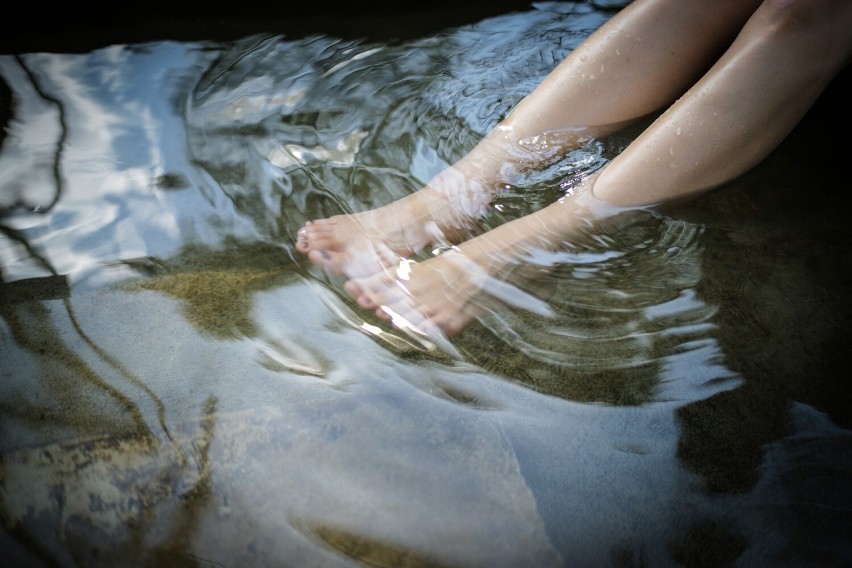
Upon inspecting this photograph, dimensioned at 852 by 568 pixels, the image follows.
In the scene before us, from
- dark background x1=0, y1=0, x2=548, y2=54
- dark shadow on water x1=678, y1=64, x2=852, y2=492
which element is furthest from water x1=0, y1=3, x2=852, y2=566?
dark background x1=0, y1=0, x2=548, y2=54

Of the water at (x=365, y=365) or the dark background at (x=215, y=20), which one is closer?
the water at (x=365, y=365)

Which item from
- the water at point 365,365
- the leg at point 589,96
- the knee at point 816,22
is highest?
the knee at point 816,22

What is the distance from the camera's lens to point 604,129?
133cm

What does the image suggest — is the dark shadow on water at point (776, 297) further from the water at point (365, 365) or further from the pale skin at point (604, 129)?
the pale skin at point (604, 129)

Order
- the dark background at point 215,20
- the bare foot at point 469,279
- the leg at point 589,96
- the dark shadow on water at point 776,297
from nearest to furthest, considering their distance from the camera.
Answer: the dark shadow on water at point 776,297 → the bare foot at point 469,279 → the leg at point 589,96 → the dark background at point 215,20

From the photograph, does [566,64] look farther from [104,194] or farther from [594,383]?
[104,194]

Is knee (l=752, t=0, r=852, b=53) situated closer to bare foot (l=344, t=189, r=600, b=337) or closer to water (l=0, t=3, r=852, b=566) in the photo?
water (l=0, t=3, r=852, b=566)

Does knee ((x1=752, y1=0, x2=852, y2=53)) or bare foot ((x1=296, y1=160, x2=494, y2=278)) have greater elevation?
knee ((x1=752, y1=0, x2=852, y2=53))

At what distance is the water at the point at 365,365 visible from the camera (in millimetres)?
789

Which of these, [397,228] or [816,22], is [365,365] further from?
[816,22]

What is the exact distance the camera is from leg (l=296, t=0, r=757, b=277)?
1206 mm

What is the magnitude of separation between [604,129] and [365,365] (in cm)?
71

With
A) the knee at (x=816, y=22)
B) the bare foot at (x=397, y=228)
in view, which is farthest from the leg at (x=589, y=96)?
the knee at (x=816, y=22)

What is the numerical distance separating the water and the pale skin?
5 centimetres
